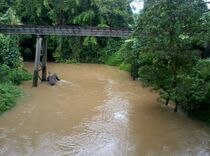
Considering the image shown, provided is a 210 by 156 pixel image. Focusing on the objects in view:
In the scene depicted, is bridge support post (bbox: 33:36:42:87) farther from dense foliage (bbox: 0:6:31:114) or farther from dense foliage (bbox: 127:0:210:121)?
dense foliage (bbox: 127:0:210:121)

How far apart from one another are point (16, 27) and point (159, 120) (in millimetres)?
11703

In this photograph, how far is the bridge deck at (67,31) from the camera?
850 inches

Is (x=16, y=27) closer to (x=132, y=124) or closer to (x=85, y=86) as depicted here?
(x=85, y=86)

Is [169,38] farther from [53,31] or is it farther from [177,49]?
[53,31]

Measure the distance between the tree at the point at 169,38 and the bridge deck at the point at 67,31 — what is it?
419 centimetres

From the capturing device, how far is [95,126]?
1521 centimetres

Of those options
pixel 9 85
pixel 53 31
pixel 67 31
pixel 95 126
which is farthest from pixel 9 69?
pixel 95 126

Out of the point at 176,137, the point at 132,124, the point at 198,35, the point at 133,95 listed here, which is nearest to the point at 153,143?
the point at 176,137

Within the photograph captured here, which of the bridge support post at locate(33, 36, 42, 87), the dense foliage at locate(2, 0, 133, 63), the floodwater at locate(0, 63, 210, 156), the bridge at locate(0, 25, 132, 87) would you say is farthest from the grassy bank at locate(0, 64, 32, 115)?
the dense foliage at locate(2, 0, 133, 63)

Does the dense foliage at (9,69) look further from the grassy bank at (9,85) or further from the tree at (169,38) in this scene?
the tree at (169,38)

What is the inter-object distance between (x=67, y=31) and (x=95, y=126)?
8.86 meters

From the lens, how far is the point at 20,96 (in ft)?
63.7

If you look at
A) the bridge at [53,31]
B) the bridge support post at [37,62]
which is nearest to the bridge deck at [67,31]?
the bridge at [53,31]

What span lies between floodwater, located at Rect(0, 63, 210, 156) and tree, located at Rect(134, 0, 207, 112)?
5.42 ft
